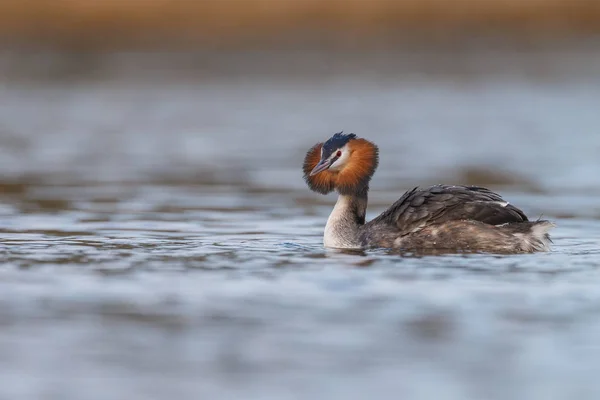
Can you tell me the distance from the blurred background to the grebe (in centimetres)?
36

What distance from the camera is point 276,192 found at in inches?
658

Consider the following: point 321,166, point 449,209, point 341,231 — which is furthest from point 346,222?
point 449,209

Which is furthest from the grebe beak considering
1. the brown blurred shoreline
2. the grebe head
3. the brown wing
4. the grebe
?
the brown blurred shoreline

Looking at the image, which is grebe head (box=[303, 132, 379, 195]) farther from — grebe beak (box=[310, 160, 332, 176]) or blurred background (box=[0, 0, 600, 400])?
blurred background (box=[0, 0, 600, 400])

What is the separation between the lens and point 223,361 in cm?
759

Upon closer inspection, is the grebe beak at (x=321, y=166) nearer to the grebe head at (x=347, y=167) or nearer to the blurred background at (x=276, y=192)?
the grebe head at (x=347, y=167)

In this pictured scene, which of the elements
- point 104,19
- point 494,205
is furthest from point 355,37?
point 494,205

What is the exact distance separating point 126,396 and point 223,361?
2.68ft

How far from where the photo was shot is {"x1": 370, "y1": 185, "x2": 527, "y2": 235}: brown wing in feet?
37.8

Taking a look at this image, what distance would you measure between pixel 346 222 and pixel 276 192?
4.43m

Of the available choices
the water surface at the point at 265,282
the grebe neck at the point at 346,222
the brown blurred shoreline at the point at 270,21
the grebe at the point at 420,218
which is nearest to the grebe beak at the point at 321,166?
the grebe at the point at 420,218

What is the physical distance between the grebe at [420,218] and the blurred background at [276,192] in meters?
0.36

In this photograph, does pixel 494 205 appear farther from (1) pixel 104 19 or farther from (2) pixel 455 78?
(1) pixel 104 19

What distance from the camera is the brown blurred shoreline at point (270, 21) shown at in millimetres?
36156
